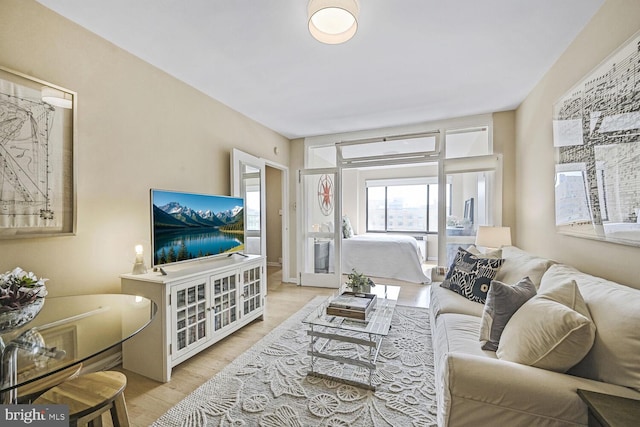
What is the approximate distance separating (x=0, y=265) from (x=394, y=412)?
247 centimetres

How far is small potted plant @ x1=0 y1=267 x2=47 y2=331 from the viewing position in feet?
3.51

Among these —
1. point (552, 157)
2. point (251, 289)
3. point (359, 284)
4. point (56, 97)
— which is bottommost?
point (251, 289)

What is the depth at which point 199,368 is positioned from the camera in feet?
6.84

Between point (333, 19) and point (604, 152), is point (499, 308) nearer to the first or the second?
point (604, 152)

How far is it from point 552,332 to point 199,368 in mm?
2280

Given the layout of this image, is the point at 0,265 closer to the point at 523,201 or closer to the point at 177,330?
the point at 177,330

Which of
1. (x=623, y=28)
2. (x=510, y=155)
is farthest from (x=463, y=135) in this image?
(x=623, y=28)

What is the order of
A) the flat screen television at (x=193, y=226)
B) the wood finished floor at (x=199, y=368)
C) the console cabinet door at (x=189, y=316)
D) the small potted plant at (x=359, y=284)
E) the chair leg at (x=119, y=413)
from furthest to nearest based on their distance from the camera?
the small potted plant at (x=359, y=284)
the flat screen television at (x=193, y=226)
the console cabinet door at (x=189, y=316)
the wood finished floor at (x=199, y=368)
the chair leg at (x=119, y=413)

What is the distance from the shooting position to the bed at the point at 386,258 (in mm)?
4641

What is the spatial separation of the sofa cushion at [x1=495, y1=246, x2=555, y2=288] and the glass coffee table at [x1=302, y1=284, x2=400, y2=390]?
0.97m

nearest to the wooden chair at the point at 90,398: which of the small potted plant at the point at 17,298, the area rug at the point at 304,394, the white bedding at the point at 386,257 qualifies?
the small potted plant at the point at 17,298

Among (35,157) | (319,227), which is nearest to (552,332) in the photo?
(35,157)

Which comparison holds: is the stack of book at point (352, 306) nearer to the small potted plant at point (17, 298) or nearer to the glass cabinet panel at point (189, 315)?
the glass cabinet panel at point (189, 315)

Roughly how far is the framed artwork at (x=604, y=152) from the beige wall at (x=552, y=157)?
106 mm
